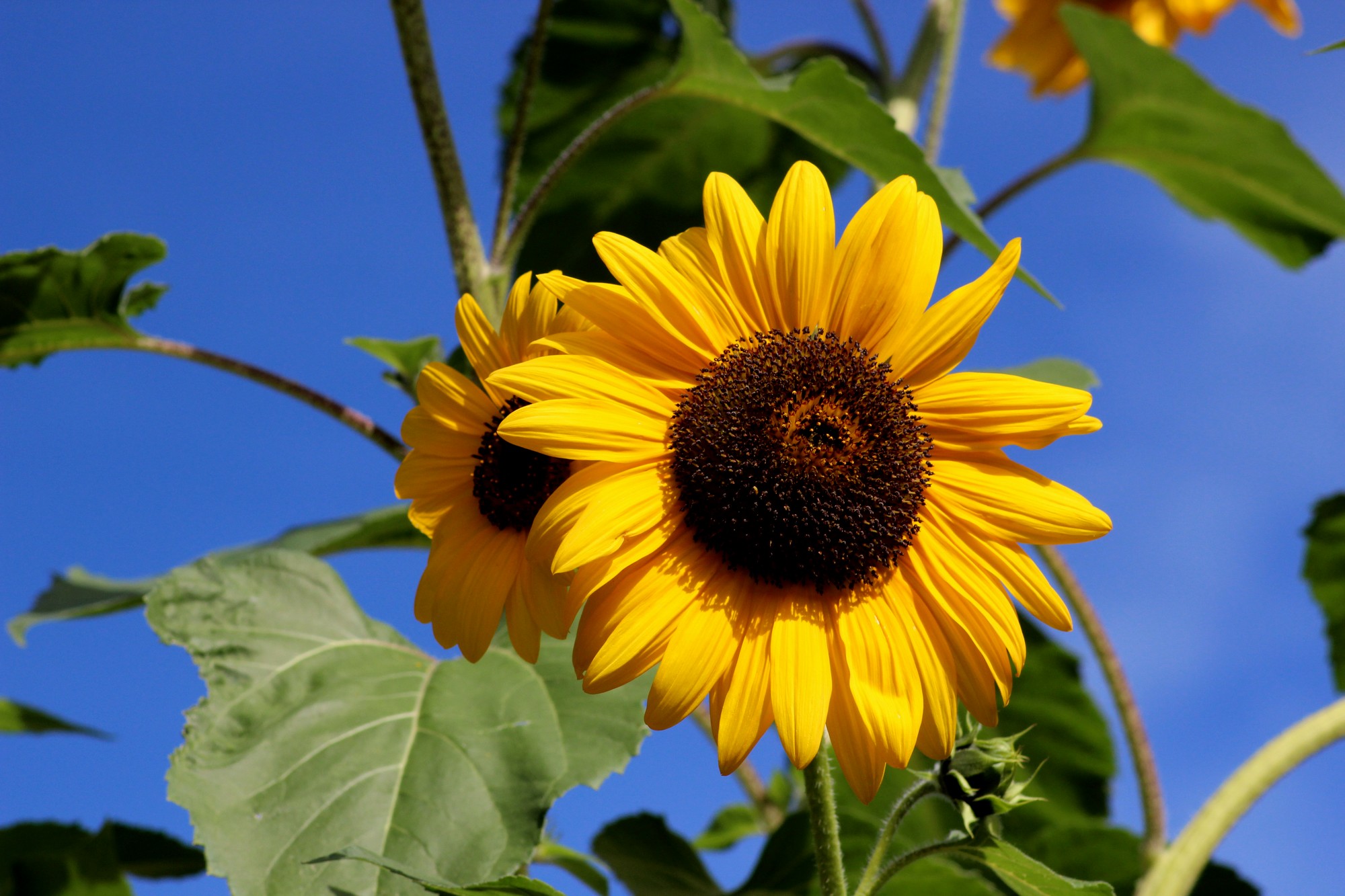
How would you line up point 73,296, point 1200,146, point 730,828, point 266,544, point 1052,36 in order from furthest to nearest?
point 1052,36 → point 730,828 → point 1200,146 → point 266,544 → point 73,296

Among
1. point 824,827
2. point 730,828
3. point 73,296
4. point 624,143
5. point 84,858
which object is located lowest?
point 824,827

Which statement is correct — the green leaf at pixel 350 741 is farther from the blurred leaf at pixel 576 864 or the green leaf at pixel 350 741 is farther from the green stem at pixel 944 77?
the green stem at pixel 944 77

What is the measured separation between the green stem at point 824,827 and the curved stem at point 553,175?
3.02 ft

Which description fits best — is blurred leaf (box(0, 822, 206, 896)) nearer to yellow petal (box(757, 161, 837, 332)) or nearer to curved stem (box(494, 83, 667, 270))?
curved stem (box(494, 83, 667, 270))

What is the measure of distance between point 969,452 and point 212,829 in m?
0.74

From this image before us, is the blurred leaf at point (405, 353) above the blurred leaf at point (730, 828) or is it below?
above

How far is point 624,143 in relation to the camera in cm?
243

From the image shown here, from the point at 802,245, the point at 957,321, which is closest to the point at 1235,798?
the point at 957,321

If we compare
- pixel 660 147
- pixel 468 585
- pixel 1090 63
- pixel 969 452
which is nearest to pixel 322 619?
pixel 468 585

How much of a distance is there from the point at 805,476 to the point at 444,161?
819 millimetres

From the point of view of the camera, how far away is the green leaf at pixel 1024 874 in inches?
34.1

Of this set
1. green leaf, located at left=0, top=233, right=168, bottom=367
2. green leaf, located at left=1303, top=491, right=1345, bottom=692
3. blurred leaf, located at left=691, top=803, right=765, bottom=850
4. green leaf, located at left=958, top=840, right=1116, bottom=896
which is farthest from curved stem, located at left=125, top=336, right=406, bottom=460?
green leaf, located at left=1303, top=491, right=1345, bottom=692

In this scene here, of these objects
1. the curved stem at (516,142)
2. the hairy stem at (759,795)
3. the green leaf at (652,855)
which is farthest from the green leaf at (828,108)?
the hairy stem at (759,795)

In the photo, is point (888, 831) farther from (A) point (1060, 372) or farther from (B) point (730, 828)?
(B) point (730, 828)
